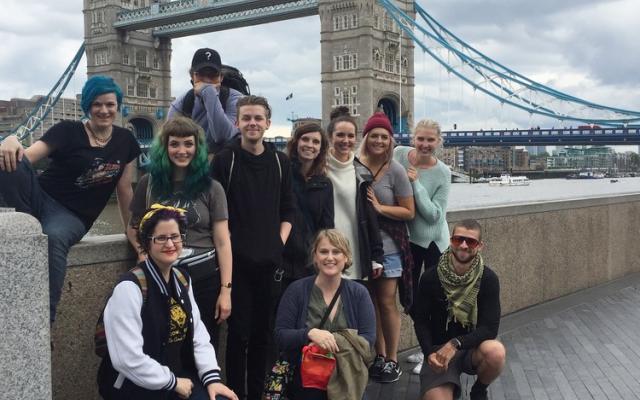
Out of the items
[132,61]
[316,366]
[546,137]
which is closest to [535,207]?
[316,366]

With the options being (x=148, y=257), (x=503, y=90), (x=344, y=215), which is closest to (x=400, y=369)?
(x=344, y=215)

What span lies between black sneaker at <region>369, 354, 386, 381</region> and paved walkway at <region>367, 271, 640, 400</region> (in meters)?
0.06

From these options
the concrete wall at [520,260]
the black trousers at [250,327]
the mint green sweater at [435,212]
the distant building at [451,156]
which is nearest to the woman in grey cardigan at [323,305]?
the black trousers at [250,327]

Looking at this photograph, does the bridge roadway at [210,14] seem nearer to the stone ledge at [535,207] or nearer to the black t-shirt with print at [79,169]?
the stone ledge at [535,207]

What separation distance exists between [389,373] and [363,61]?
4580 centimetres

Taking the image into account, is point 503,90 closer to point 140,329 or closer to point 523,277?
point 523,277

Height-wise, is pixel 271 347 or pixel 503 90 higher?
pixel 503 90

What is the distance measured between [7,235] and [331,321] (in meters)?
1.18

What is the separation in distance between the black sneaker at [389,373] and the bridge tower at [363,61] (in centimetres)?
4355

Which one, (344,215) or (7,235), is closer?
(7,235)

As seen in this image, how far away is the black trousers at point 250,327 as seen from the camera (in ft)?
9.02

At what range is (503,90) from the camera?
40.7 m

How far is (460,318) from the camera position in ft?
9.10

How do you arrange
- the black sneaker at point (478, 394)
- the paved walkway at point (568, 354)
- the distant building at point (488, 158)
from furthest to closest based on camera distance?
the distant building at point (488, 158)
the paved walkway at point (568, 354)
the black sneaker at point (478, 394)
